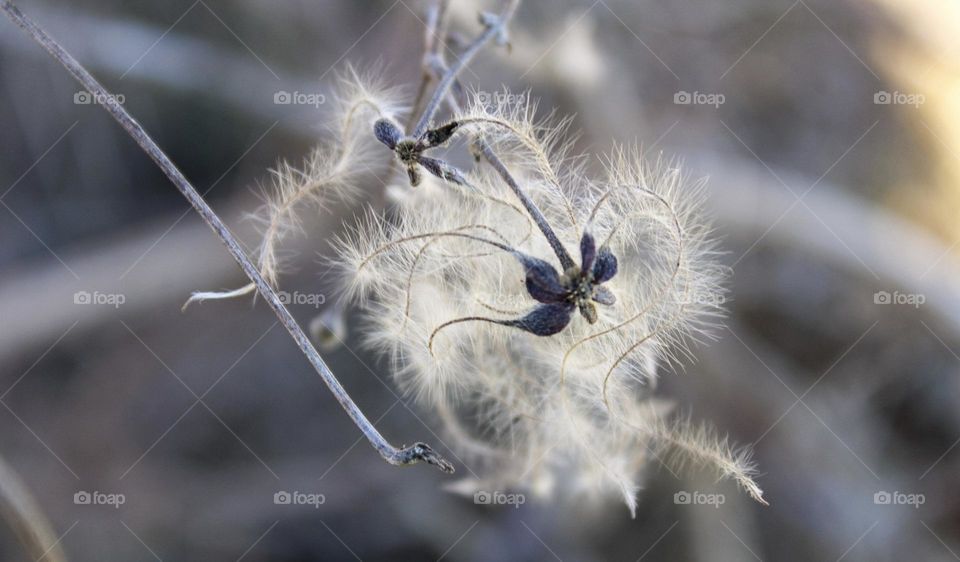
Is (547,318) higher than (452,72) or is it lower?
lower

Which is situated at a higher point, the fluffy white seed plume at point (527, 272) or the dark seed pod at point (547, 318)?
the fluffy white seed plume at point (527, 272)

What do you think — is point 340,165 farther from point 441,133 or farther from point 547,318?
point 547,318

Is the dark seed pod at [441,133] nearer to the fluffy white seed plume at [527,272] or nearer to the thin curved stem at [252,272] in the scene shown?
the fluffy white seed plume at [527,272]

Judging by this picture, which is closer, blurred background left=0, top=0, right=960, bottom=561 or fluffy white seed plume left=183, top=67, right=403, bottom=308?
fluffy white seed plume left=183, top=67, right=403, bottom=308

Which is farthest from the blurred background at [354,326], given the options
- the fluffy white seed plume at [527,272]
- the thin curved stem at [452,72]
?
the fluffy white seed plume at [527,272]

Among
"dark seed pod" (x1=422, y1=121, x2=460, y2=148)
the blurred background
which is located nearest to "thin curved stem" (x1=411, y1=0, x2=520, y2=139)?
"dark seed pod" (x1=422, y1=121, x2=460, y2=148)

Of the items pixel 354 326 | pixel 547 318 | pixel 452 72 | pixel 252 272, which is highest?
pixel 354 326

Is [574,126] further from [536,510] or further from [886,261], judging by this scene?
[536,510]

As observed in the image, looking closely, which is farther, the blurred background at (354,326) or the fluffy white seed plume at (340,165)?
the blurred background at (354,326)

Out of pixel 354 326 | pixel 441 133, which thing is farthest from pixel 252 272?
pixel 354 326

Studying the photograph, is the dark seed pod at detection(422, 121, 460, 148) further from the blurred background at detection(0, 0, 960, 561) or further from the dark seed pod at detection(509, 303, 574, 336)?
the blurred background at detection(0, 0, 960, 561)
